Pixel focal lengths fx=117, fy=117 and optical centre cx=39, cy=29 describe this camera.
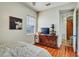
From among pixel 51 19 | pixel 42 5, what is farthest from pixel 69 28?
pixel 42 5

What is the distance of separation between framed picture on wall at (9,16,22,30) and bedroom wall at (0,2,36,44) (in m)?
0.04

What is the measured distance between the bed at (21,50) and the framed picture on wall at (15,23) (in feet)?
0.73

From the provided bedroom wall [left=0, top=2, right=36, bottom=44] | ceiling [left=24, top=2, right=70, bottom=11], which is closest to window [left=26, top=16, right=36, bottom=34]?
bedroom wall [left=0, top=2, right=36, bottom=44]

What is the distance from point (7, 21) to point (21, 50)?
17.6 inches

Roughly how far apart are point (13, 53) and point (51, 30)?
0.62 m

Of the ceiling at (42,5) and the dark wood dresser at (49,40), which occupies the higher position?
the ceiling at (42,5)

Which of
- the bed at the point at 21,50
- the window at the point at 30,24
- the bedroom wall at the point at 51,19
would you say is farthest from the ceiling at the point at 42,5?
the bed at the point at 21,50

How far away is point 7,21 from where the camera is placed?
1609 millimetres

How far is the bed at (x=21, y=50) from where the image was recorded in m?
1.62

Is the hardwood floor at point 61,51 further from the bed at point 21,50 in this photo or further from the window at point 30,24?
the window at point 30,24

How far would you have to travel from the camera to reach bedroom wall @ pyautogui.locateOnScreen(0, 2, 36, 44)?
160cm

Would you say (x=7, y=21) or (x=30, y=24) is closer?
(x=7, y=21)

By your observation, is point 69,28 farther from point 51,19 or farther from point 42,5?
point 42,5

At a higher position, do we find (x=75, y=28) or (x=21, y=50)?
(x=75, y=28)
